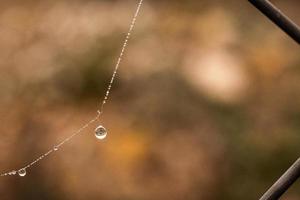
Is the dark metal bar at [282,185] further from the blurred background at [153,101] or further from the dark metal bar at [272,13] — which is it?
the blurred background at [153,101]

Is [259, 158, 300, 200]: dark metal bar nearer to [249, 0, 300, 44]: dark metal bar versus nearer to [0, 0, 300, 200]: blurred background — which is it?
[249, 0, 300, 44]: dark metal bar

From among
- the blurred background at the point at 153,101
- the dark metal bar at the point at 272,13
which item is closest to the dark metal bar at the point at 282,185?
the dark metal bar at the point at 272,13

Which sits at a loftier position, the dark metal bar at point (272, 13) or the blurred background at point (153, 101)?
the dark metal bar at point (272, 13)

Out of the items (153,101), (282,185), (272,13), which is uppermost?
(272,13)

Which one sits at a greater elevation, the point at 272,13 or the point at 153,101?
the point at 272,13

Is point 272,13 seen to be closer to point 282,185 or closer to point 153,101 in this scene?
point 282,185

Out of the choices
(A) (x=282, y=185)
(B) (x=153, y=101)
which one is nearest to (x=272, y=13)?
(A) (x=282, y=185)
